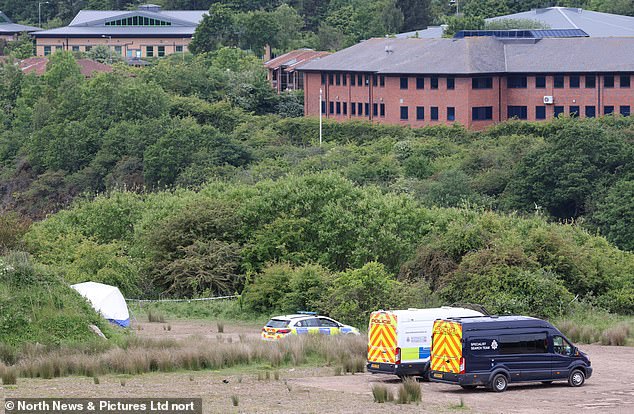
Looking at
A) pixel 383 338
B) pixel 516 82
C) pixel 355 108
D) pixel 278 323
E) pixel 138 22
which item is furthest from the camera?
pixel 138 22

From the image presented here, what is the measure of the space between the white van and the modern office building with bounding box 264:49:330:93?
268 ft

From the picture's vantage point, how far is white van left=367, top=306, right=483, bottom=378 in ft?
94.0

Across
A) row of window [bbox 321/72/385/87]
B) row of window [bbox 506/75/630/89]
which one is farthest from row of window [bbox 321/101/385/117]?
row of window [bbox 506/75/630/89]

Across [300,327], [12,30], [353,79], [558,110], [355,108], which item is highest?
[12,30]

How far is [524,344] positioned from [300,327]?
9688 mm

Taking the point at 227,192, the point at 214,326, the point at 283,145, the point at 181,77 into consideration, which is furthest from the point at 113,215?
the point at 181,77

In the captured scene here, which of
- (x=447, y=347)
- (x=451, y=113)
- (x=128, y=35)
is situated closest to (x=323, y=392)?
(x=447, y=347)

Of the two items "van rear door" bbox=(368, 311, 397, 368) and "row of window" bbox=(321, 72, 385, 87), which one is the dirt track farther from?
"row of window" bbox=(321, 72, 385, 87)

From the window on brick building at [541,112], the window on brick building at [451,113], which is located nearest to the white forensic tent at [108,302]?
the window on brick building at [451,113]

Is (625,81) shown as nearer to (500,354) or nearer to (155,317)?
(155,317)

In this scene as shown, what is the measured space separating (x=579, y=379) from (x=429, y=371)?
10.7 ft

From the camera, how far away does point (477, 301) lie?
42.2 m

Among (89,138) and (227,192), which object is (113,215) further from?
(89,138)

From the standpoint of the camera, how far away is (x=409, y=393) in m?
25.8
